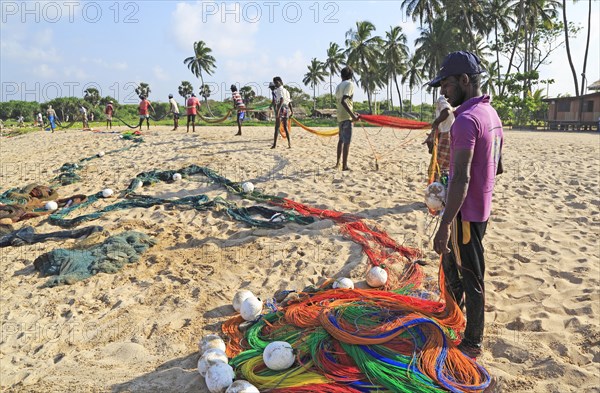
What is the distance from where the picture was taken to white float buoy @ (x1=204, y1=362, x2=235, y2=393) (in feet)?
7.38

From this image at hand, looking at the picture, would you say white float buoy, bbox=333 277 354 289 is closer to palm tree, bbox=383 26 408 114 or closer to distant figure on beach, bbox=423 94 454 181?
distant figure on beach, bbox=423 94 454 181

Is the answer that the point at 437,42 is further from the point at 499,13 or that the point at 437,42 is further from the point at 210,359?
the point at 210,359

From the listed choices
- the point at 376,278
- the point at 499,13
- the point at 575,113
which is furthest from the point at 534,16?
the point at 376,278

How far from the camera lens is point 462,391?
2221mm

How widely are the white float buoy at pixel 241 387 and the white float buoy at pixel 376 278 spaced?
1.61 metres

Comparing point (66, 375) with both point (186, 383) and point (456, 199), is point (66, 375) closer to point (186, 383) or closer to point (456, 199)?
point (186, 383)

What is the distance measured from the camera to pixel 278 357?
2389 millimetres

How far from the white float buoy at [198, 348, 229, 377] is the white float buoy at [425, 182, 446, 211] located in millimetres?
1635

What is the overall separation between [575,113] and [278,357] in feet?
95.1

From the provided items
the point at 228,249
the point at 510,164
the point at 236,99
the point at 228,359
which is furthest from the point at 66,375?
the point at 236,99

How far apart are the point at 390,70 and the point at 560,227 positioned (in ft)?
143

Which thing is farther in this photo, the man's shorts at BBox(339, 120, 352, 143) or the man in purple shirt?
the man's shorts at BBox(339, 120, 352, 143)

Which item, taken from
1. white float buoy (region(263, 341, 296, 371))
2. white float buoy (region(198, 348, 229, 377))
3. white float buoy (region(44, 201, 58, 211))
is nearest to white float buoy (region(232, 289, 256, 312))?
white float buoy (region(198, 348, 229, 377))

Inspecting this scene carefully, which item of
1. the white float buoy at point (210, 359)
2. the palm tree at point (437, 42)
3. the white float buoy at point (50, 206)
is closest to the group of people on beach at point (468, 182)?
the white float buoy at point (210, 359)
